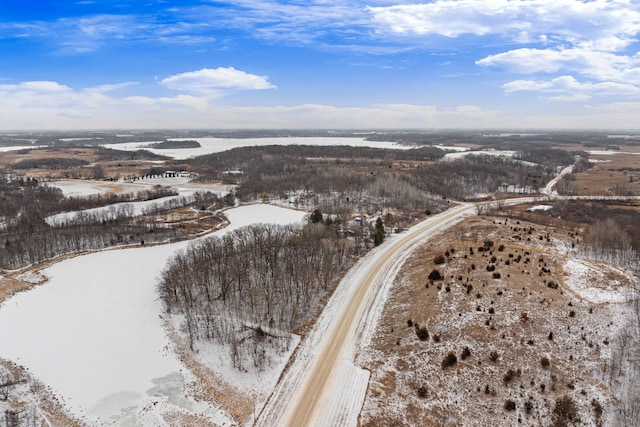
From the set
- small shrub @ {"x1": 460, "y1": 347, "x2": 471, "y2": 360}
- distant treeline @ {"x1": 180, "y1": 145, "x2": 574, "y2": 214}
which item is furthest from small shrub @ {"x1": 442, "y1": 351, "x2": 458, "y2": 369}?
distant treeline @ {"x1": 180, "y1": 145, "x2": 574, "y2": 214}

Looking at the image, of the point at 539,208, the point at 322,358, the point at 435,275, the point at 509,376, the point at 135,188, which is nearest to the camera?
the point at 509,376

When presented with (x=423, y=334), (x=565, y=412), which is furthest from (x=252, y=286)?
(x=565, y=412)

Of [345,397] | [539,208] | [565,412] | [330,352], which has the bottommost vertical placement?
[345,397]

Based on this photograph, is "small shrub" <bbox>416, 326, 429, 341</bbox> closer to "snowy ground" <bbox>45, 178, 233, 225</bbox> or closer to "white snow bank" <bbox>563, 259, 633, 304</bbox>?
"white snow bank" <bbox>563, 259, 633, 304</bbox>

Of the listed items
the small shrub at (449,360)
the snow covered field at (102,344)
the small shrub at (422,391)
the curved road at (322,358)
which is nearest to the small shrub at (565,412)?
the small shrub at (449,360)

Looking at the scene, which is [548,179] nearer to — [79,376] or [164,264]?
[164,264]

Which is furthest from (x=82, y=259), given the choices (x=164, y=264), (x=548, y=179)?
(x=548, y=179)

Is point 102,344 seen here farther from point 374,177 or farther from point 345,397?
point 374,177
